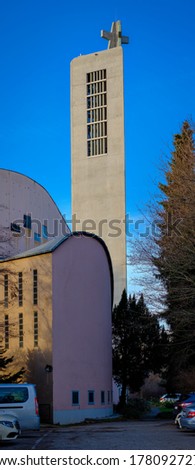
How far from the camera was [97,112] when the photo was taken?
85438mm

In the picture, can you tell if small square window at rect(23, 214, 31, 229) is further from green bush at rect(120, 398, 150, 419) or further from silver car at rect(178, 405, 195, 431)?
silver car at rect(178, 405, 195, 431)

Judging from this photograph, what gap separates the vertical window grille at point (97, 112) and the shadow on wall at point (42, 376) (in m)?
47.8

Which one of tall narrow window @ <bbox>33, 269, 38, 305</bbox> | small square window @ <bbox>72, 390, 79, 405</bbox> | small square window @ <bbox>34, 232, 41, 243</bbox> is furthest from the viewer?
small square window @ <bbox>34, 232, 41, 243</bbox>

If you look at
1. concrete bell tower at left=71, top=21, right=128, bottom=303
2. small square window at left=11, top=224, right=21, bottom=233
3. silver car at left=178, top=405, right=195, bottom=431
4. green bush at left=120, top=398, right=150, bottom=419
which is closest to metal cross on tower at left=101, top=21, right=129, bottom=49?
concrete bell tower at left=71, top=21, right=128, bottom=303

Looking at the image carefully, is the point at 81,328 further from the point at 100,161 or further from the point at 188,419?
the point at 100,161

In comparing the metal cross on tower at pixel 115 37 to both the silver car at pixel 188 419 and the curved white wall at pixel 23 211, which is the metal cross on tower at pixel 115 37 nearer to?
the curved white wall at pixel 23 211

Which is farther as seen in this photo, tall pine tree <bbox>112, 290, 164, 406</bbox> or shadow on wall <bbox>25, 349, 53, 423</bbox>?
tall pine tree <bbox>112, 290, 164, 406</bbox>

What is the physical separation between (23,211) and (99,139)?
32.0 metres

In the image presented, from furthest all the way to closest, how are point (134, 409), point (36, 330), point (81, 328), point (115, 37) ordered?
point (115, 37), point (134, 409), point (81, 328), point (36, 330)

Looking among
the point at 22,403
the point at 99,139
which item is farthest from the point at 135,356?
the point at 99,139

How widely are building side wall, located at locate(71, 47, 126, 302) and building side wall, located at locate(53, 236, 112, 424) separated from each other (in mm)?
34311

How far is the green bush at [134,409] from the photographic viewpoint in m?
46.0

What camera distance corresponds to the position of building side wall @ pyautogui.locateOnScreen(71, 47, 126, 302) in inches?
3211

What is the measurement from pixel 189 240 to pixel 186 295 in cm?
254
